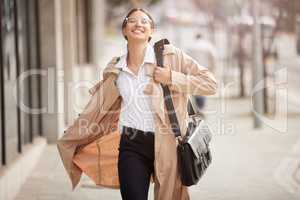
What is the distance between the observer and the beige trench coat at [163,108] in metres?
5.08

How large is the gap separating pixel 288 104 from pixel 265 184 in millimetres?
10691

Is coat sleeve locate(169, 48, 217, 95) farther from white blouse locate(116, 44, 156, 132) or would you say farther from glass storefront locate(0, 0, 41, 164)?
glass storefront locate(0, 0, 41, 164)

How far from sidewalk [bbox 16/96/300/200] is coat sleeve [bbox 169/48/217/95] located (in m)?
2.69

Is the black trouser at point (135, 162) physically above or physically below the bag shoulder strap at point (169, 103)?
below

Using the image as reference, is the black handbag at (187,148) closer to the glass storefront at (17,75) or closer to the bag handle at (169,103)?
the bag handle at (169,103)

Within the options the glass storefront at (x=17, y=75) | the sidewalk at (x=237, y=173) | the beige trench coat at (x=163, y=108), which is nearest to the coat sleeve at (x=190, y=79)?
the beige trench coat at (x=163, y=108)

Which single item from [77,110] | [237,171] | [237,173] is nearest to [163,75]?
[237,173]

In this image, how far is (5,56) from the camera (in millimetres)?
8617

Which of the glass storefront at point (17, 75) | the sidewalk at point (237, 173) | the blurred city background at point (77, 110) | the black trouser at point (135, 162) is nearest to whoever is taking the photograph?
the black trouser at point (135, 162)

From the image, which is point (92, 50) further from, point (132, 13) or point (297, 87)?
point (132, 13)

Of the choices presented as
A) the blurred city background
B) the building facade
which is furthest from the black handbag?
the building facade

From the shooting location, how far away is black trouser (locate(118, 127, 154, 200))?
502cm

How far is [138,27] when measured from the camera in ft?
16.9

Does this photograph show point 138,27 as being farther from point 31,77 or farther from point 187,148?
point 31,77
